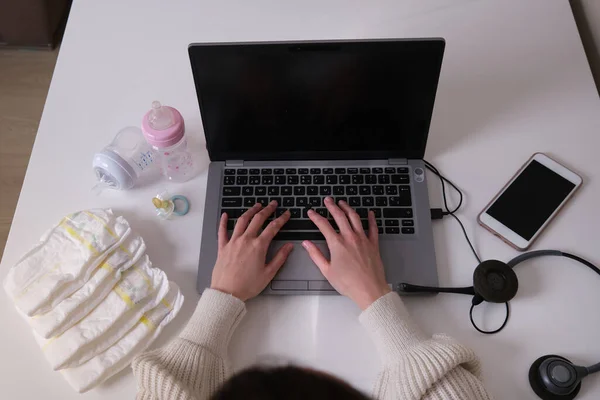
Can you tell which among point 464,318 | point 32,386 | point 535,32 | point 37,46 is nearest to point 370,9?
point 535,32

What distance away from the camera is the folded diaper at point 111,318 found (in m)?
0.72

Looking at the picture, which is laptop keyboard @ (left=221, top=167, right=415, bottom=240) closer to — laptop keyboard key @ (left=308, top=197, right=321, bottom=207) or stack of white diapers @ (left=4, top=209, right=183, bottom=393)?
laptop keyboard key @ (left=308, top=197, right=321, bottom=207)

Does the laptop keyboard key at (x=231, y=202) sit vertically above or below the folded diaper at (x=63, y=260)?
above

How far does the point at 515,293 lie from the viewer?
2.51 ft

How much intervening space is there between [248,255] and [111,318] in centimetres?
22

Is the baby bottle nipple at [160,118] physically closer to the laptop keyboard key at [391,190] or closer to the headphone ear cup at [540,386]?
the laptop keyboard key at [391,190]

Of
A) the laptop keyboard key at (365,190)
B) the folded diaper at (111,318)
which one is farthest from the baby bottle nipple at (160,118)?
the laptop keyboard key at (365,190)

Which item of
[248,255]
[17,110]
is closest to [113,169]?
[248,255]

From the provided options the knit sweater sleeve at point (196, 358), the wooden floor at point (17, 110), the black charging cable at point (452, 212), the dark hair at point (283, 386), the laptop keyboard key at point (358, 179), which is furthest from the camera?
the wooden floor at point (17, 110)

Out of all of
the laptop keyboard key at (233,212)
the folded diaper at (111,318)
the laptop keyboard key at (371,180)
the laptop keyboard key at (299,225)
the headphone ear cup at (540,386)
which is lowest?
the headphone ear cup at (540,386)

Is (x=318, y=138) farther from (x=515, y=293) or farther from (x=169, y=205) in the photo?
Answer: (x=515, y=293)

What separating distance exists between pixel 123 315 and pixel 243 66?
415mm

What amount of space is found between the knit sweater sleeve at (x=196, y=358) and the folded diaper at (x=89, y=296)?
123mm

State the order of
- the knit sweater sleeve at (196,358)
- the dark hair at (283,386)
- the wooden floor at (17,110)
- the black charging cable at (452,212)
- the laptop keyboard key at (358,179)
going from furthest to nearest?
the wooden floor at (17,110), the laptop keyboard key at (358,179), the black charging cable at (452,212), the knit sweater sleeve at (196,358), the dark hair at (283,386)
